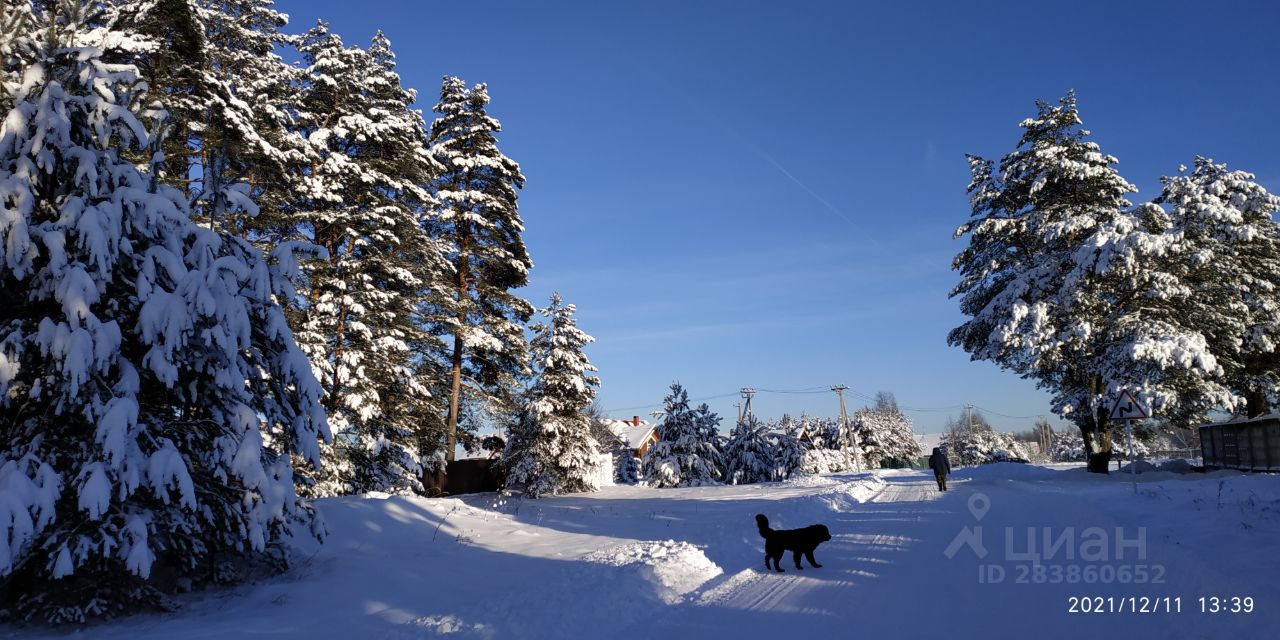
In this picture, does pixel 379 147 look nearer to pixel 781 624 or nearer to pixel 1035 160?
pixel 781 624

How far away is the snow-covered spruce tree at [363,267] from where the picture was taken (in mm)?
18094

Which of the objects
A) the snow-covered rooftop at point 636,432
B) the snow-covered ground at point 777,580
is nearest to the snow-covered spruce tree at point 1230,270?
the snow-covered ground at point 777,580

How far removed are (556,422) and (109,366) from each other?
18911 millimetres

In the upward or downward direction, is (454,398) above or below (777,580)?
above

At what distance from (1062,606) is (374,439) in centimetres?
1689

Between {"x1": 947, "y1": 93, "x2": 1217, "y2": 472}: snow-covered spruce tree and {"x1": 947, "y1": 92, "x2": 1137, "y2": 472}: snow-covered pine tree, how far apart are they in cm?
5

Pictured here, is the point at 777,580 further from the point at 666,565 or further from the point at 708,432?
the point at 708,432

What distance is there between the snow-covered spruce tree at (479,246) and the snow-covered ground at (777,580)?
38.5 ft

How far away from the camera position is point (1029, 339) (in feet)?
76.2

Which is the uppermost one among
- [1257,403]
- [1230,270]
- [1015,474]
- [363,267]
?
[1230,270]

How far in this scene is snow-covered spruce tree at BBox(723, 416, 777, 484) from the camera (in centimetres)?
4000

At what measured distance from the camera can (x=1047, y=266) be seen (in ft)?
81.4
